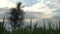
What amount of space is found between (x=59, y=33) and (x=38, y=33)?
28 cm

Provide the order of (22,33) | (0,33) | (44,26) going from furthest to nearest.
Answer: (44,26), (0,33), (22,33)

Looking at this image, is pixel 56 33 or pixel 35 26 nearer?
→ pixel 56 33

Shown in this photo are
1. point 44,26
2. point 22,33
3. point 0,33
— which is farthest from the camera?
point 44,26

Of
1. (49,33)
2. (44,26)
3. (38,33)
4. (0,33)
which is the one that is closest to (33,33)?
(38,33)

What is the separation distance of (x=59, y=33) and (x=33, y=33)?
1.12ft

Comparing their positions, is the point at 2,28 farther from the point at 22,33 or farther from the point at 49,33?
the point at 49,33

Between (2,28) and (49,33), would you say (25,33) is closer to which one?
(49,33)

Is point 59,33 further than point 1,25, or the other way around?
point 1,25

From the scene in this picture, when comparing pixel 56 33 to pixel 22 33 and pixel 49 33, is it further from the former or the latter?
pixel 22 33

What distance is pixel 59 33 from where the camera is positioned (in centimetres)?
176

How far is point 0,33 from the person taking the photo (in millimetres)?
1824

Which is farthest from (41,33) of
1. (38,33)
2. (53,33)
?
(53,33)

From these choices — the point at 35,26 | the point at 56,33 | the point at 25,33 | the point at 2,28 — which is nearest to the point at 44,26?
the point at 35,26

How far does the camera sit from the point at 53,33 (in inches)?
67.4
